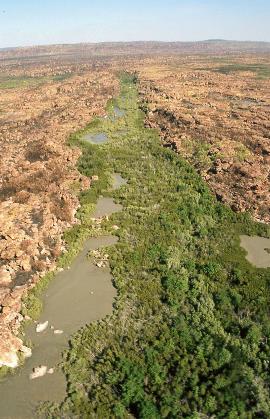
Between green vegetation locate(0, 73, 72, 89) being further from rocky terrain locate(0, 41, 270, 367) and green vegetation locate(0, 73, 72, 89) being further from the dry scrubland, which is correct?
rocky terrain locate(0, 41, 270, 367)

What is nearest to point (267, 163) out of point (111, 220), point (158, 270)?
point (111, 220)

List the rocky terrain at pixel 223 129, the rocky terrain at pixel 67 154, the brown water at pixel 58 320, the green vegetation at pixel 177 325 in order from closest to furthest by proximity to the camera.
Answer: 1. the green vegetation at pixel 177 325
2. the brown water at pixel 58 320
3. the rocky terrain at pixel 67 154
4. the rocky terrain at pixel 223 129

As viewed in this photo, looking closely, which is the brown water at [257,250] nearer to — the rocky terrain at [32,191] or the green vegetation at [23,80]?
the rocky terrain at [32,191]

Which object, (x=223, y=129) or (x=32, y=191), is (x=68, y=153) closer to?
(x=32, y=191)

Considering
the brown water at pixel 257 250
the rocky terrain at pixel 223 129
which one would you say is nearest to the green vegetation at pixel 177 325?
the brown water at pixel 257 250

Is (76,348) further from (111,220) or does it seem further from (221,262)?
(111,220)

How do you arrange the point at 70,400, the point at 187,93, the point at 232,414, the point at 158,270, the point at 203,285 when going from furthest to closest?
the point at 187,93 < the point at 158,270 < the point at 203,285 < the point at 70,400 < the point at 232,414
